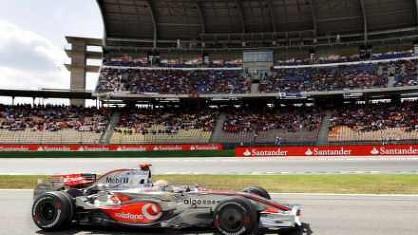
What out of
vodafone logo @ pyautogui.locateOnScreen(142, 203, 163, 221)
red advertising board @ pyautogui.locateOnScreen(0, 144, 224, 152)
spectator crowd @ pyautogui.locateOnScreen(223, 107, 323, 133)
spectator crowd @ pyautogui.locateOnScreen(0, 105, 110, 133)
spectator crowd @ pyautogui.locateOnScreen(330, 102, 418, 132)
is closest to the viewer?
vodafone logo @ pyautogui.locateOnScreen(142, 203, 163, 221)

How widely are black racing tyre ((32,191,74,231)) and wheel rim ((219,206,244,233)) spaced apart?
2567 millimetres

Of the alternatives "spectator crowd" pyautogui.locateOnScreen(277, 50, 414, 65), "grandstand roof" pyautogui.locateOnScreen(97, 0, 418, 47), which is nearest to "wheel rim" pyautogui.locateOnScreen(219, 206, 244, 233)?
"grandstand roof" pyautogui.locateOnScreen(97, 0, 418, 47)

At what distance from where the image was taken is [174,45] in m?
54.2

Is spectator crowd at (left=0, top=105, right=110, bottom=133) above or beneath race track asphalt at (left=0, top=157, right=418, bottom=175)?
above

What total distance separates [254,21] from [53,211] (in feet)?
147

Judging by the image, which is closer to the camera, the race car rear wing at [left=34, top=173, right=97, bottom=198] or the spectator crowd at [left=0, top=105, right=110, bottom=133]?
the race car rear wing at [left=34, top=173, right=97, bottom=198]

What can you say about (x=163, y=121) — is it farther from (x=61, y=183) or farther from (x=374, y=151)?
(x=61, y=183)

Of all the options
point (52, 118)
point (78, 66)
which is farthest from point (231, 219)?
point (78, 66)

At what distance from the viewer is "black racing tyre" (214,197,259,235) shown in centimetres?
695

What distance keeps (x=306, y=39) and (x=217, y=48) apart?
975cm

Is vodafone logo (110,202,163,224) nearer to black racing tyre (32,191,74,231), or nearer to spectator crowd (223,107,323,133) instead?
black racing tyre (32,191,74,231)

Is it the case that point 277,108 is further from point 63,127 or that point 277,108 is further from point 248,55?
point 63,127

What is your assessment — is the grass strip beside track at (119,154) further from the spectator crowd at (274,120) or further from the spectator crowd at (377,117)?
the spectator crowd at (377,117)

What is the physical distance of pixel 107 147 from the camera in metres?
44.4
